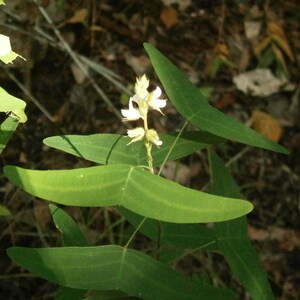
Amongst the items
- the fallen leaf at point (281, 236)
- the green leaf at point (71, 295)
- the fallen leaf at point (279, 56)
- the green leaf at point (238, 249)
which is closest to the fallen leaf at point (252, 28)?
the fallen leaf at point (279, 56)

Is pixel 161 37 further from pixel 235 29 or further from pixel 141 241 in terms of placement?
pixel 141 241

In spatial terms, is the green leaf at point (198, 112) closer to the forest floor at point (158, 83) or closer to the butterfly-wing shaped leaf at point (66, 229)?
the butterfly-wing shaped leaf at point (66, 229)

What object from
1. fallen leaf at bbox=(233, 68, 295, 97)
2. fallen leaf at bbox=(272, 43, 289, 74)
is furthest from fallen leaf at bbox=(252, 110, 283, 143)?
fallen leaf at bbox=(272, 43, 289, 74)

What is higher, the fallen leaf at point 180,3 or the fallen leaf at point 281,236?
the fallen leaf at point 180,3

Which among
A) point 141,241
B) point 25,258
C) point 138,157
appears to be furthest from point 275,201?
point 25,258

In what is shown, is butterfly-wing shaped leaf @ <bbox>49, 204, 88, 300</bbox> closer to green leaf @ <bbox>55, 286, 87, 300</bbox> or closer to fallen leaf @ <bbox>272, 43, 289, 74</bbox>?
green leaf @ <bbox>55, 286, 87, 300</bbox>

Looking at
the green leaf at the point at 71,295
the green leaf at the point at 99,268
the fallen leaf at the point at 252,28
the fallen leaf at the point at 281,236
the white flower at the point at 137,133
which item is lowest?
the fallen leaf at the point at 281,236

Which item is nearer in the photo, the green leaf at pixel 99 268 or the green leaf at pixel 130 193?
the green leaf at pixel 130 193
